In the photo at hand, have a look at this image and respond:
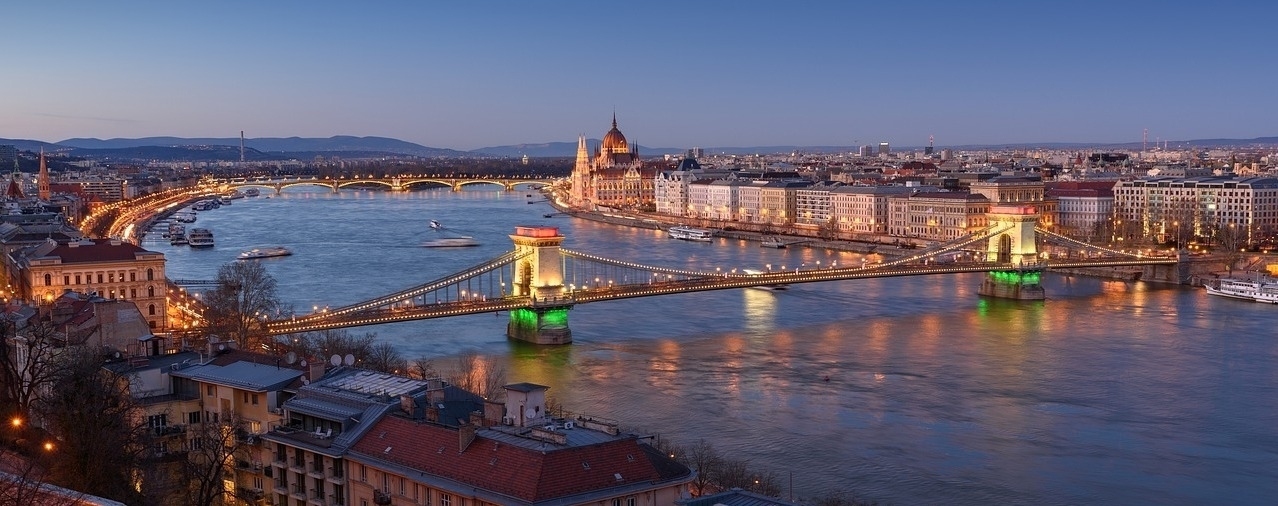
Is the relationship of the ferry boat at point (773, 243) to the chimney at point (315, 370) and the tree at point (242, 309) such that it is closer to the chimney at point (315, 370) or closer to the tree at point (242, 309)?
the tree at point (242, 309)

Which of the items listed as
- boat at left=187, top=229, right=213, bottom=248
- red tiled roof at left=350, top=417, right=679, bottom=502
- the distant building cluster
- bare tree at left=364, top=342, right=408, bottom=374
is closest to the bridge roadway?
bare tree at left=364, top=342, right=408, bottom=374

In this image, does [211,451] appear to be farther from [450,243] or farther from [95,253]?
[450,243]

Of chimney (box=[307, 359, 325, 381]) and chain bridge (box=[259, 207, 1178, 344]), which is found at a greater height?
chimney (box=[307, 359, 325, 381])

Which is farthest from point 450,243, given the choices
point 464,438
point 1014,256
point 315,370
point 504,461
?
point 504,461

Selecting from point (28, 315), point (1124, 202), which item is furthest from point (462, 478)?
point (1124, 202)

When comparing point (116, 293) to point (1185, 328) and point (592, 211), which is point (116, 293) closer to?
point (1185, 328)

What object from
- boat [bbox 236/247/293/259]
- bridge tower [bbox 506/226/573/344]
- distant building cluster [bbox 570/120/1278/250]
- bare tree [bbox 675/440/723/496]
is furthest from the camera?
distant building cluster [bbox 570/120/1278/250]

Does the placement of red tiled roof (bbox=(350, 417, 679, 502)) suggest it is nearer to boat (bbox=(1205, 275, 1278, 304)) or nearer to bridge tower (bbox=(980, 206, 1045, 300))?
bridge tower (bbox=(980, 206, 1045, 300))
